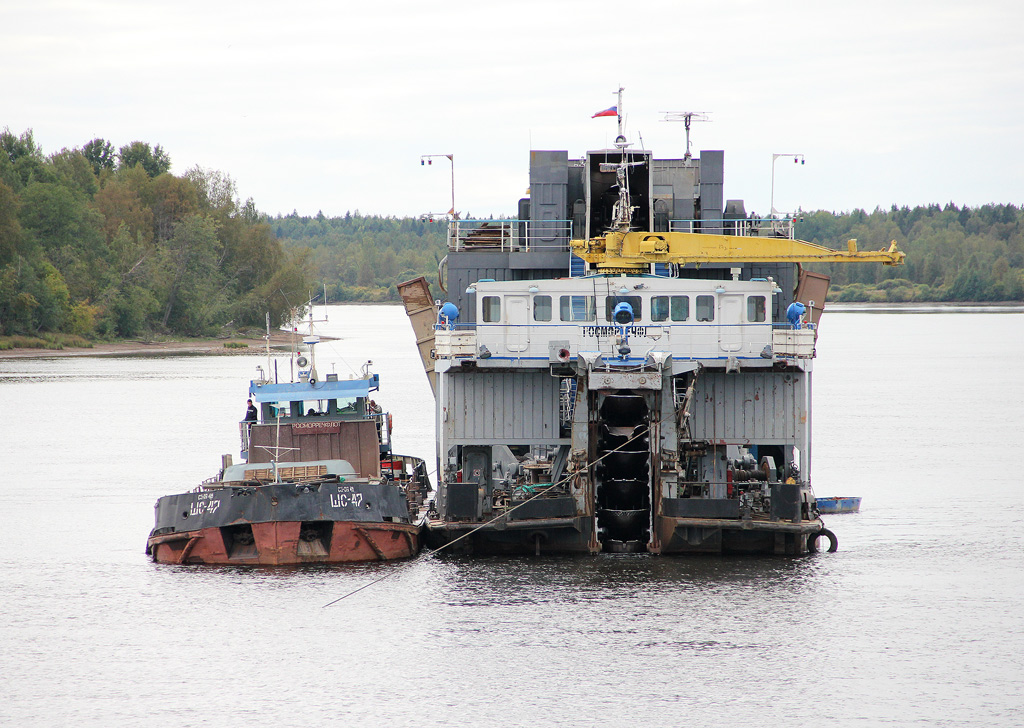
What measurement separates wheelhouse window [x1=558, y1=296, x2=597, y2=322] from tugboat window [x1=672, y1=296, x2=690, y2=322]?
1.88m

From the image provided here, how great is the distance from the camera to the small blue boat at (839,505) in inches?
1412

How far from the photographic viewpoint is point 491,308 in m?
29.6

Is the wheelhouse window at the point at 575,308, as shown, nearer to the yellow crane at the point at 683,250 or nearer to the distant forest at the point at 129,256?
the yellow crane at the point at 683,250

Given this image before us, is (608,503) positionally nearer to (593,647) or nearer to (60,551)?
(593,647)

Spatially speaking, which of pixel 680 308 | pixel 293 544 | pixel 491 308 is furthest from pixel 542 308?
pixel 293 544

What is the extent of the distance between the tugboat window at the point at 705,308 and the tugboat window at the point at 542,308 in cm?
347

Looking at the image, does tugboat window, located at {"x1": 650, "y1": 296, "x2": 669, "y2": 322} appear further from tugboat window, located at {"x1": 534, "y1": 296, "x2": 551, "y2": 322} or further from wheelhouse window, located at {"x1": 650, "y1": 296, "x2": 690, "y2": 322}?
tugboat window, located at {"x1": 534, "y1": 296, "x2": 551, "y2": 322}

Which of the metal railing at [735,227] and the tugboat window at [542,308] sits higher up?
the metal railing at [735,227]

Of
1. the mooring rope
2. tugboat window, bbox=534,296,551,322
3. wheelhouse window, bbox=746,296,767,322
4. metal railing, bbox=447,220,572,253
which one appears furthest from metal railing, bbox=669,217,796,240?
the mooring rope

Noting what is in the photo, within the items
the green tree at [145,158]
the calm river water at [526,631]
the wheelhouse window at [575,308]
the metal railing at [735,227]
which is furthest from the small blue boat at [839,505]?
the green tree at [145,158]

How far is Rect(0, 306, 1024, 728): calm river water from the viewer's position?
19469mm

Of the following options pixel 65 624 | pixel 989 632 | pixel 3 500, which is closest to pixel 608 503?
pixel 989 632

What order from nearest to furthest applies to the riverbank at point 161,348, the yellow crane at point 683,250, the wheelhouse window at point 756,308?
1. the wheelhouse window at point 756,308
2. the yellow crane at point 683,250
3. the riverbank at point 161,348

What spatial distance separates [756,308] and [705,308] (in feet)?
3.94
